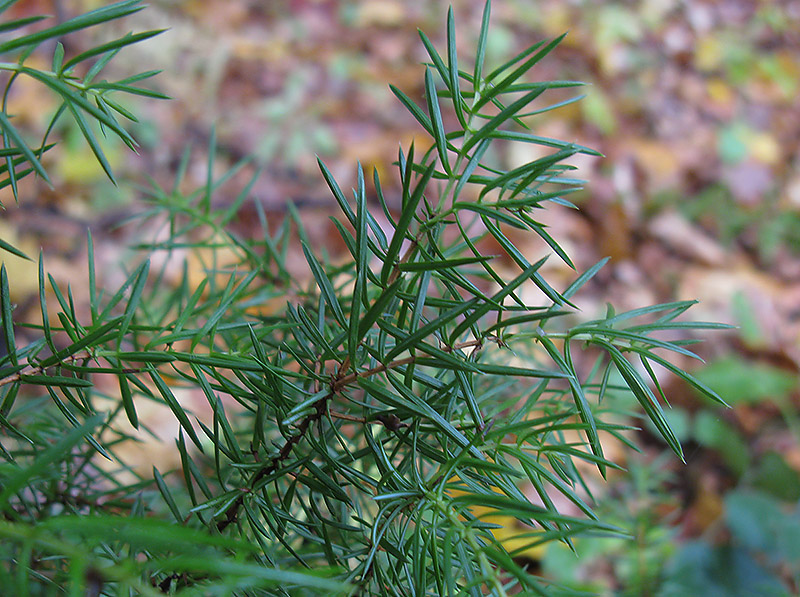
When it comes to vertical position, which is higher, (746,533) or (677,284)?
(677,284)

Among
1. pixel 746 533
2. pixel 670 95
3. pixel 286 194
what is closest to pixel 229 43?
pixel 286 194

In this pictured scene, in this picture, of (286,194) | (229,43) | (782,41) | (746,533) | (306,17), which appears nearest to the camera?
(746,533)

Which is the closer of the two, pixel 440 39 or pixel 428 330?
pixel 428 330

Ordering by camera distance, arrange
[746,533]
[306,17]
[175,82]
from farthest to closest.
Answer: [306,17] < [175,82] < [746,533]

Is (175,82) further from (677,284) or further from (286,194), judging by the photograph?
(677,284)

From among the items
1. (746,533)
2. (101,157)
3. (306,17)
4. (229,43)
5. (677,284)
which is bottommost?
(746,533)

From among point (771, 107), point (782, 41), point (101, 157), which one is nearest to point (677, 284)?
point (771, 107)
